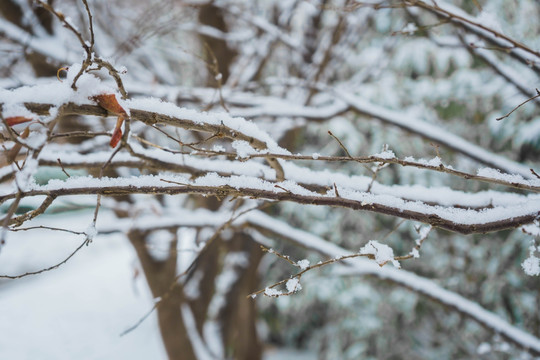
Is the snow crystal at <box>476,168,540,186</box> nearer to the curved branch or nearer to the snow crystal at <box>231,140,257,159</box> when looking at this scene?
the curved branch

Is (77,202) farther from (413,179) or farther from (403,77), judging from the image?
(403,77)

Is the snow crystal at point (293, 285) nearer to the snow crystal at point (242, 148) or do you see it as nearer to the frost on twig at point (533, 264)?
the snow crystal at point (242, 148)

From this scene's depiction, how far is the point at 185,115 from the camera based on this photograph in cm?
83

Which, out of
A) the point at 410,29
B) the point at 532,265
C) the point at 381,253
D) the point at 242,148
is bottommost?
the point at 532,265

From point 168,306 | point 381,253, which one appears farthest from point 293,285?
point 168,306

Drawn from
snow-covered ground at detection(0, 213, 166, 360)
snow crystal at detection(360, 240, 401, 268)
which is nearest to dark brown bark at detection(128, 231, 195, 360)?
snow-covered ground at detection(0, 213, 166, 360)

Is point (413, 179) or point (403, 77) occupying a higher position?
point (403, 77)

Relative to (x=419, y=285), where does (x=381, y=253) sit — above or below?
below

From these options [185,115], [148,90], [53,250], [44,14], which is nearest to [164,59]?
[44,14]

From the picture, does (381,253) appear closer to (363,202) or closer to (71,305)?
(363,202)

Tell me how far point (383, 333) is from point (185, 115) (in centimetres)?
425

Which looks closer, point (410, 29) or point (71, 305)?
point (410, 29)

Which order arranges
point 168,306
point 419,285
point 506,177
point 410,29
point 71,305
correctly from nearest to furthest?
point 506,177 → point 410,29 → point 419,285 → point 168,306 → point 71,305

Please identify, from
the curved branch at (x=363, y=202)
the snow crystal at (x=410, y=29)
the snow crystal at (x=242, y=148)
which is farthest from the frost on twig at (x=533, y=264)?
the snow crystal at (x=410, y=29)
